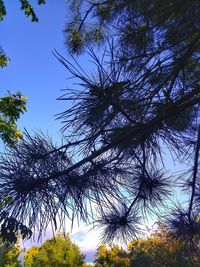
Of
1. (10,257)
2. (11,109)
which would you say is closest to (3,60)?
(11,109)

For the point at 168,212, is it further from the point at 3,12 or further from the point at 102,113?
the point at 3,12

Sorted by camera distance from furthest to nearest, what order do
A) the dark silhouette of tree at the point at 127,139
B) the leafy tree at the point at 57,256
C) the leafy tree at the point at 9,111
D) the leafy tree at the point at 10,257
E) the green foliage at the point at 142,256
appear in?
the leafy tree at the point at 57,256
the leafy tree at the point at 10,257
the green foliage at the point at 142,256
the leafy tree at the point at 9,111
the dark silhouette of tree at the point at 127,139

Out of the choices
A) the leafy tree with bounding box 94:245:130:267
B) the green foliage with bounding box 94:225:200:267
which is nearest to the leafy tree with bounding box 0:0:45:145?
the green foliage with bounding box 94:225:200:267

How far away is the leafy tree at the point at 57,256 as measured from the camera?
30.7m

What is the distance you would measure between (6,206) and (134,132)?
51.6 inches

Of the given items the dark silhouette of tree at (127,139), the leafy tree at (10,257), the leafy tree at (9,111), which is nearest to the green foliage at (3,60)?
the leafy tree at (9,111)

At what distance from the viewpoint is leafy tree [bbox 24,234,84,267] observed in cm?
3069

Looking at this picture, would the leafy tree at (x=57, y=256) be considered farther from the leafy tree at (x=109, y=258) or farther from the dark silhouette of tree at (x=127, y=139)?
the dark silhouette of tree at (x=127, y=139)

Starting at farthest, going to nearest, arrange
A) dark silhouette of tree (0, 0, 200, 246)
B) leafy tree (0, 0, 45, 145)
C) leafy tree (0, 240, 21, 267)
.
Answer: leafy tree (0, 240, 21, 267) < leafy tree (0, 0, 45, 145) < dark silhouette of tree (0, 0, 200, 246)

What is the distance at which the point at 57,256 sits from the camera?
3066cm

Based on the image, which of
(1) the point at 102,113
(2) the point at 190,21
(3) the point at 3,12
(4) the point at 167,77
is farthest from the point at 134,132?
(3) the point at 3,12

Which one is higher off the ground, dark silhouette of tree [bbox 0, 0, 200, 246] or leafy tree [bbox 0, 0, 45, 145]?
leafy tree [bbox 0, 0, 45, 145]

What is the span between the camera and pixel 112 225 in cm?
457

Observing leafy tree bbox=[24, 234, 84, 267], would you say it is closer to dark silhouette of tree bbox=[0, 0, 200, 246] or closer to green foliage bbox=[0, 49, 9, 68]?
green foliage bbox=[0, 49, 9, 68]
